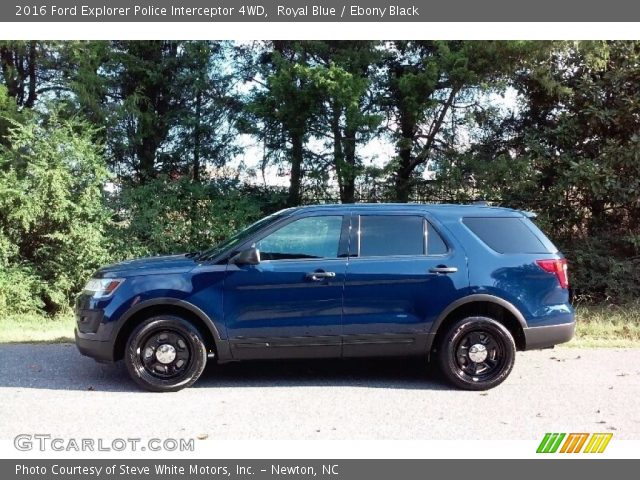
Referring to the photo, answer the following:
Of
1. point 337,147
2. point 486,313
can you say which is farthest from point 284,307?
point 337,147

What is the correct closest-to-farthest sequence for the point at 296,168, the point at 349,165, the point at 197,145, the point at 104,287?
the point at 104,287, the point at 349,165, the point at 296,168, the point at 197,145

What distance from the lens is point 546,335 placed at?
5637 millimetres

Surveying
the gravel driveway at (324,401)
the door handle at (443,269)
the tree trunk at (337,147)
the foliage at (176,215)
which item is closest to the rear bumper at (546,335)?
the gravel driveway at (324,401)

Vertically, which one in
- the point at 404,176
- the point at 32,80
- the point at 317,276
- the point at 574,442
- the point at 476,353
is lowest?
the point at 574,442

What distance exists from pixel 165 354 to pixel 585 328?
578cm

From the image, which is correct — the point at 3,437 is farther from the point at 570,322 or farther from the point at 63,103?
the point at 63,103

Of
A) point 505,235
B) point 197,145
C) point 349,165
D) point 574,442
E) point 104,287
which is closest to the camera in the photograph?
point 574,442

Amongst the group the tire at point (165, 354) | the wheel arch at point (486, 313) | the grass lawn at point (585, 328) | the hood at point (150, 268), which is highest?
the hood at point (150, 268)

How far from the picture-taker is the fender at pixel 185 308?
5.37 m

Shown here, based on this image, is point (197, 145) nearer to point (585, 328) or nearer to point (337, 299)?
point (337, 299)

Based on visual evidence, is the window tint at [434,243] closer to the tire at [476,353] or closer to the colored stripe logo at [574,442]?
the tire at [476,353]

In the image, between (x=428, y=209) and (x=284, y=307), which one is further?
(x=428, y=209)

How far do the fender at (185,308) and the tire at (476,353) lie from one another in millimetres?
2090

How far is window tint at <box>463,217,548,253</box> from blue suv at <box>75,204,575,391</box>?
14 millimetres
